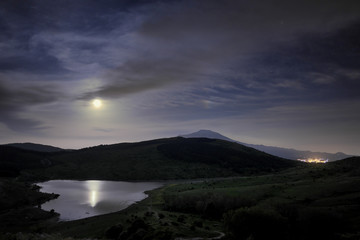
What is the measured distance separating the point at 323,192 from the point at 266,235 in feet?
91.5

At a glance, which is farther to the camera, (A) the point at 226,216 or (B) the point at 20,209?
(B) the point at 20,209

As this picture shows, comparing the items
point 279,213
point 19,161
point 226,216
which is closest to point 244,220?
point 226,216

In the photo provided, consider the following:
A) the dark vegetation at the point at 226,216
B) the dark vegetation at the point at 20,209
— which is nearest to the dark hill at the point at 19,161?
the dark vegetation at the point at 20,209

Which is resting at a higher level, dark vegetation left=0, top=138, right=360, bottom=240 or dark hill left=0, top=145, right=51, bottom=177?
dark hill left=0, top=145, right=51, bottom=177

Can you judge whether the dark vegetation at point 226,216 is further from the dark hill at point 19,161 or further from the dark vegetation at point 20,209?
the dark hill at point 19,161

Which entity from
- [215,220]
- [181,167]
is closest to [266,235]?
[215,220]

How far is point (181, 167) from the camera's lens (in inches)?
7470

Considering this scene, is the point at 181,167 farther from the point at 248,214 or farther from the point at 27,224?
the point at 248,214

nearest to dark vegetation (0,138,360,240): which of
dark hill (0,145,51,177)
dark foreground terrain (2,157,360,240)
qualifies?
dark foreground terrain (2,157,360,240)

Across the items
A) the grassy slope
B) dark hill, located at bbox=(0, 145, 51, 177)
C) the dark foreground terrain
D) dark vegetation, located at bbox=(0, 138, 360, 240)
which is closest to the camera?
the dark foreground terrain

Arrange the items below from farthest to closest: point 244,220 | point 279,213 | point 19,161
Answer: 1. point 19,161
2. point 279,213
3. point 244,220

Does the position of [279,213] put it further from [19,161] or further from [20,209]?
[19,161]

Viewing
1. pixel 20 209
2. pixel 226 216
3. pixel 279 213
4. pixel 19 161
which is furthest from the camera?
pixel 19 161

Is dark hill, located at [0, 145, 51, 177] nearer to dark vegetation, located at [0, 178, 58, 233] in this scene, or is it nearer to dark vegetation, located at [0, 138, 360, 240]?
dark vegetation, located at [0, 178, 58, 233]
